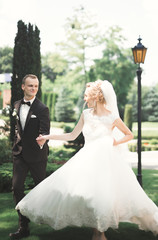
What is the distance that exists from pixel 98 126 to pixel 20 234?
6.52ft

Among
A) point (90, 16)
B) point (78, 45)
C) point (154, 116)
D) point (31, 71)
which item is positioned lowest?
point (154, 116)

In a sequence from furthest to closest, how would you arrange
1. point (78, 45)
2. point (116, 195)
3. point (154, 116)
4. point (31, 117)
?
point (154, 116) → point (78, 45) → point (31, 117) → point (116, 195)

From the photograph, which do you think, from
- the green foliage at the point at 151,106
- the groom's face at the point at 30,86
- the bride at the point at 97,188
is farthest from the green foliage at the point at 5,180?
the green foliage at the point at 151,106

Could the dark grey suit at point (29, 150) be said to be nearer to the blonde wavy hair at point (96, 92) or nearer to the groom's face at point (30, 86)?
the groom's face at point (30, 86)

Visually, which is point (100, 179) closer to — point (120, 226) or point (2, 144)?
point (120, 226)

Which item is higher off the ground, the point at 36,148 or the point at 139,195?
the point at 36,148

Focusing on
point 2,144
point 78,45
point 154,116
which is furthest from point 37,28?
point 154,116

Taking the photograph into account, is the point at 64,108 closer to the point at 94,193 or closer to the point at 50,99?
the point at 50,99

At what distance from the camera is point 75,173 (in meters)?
4.37

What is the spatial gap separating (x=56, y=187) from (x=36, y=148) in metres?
0.87

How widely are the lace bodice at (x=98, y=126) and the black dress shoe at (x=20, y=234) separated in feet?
5.50

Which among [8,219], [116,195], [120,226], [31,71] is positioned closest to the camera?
[116,195]

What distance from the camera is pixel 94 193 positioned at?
4062 mm

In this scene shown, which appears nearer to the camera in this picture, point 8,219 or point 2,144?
point 8,219
